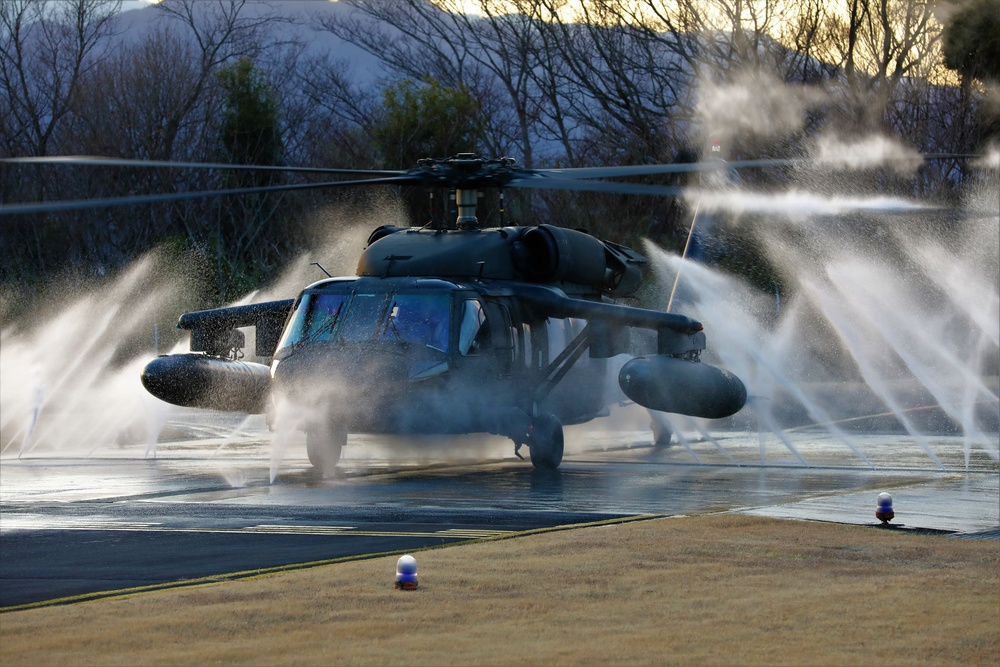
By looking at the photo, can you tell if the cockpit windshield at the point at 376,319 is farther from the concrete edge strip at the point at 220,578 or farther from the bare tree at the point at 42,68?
the bare tree at the point at 42,68

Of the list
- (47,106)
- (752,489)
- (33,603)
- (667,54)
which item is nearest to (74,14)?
(47,106)

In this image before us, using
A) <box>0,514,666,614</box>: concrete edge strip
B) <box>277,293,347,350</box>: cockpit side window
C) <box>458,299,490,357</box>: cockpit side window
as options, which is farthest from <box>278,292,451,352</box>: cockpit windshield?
<box>0,514,666,614</box>: concrete edge strip

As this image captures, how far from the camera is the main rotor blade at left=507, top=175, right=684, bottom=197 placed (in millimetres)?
15594

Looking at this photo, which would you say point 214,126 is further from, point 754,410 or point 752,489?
point 752,489

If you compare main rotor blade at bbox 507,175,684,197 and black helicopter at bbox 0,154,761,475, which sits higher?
main rotor blade at bbox 507,175,684,197

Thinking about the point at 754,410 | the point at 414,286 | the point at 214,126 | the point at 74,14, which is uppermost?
the point at 74,14

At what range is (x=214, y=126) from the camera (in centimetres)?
4962

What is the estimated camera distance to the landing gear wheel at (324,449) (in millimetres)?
16969

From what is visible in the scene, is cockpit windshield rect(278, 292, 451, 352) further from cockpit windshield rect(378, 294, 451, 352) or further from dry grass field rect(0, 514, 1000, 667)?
dry grass field rect(0, 514, 1000, 667)

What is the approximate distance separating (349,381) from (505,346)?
2.24m

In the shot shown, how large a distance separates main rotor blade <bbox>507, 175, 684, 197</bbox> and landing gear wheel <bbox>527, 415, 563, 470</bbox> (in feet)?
9.33

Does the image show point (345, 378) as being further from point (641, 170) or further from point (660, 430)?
point (660, 430)

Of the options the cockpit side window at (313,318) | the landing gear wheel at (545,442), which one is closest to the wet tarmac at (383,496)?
the landing gear wheel at (545,442)

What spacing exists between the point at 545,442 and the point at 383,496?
11.2ft
